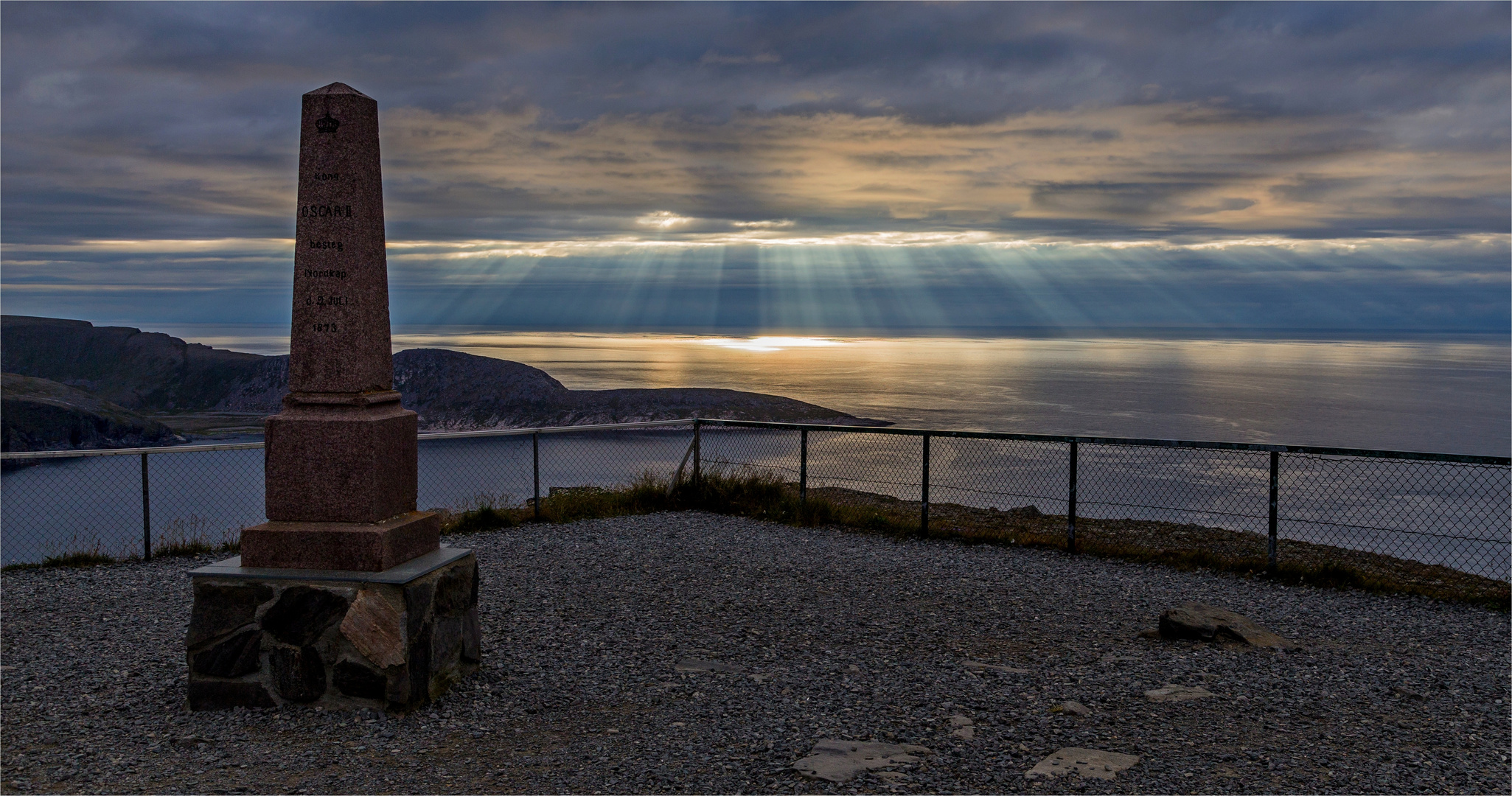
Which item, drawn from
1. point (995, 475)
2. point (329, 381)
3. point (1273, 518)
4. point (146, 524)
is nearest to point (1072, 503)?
point (1273, 518)

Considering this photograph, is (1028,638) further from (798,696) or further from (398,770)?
(398,770)

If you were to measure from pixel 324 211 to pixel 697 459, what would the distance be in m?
8.49

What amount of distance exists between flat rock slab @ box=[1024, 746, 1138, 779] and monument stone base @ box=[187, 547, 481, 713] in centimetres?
362

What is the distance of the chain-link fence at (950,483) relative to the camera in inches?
433

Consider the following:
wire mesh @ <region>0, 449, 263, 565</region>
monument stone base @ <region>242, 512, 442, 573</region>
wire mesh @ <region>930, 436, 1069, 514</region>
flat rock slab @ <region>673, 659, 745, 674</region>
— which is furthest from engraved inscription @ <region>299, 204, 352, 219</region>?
wire mesh @ <region>930, 436, 1069, 514</region>

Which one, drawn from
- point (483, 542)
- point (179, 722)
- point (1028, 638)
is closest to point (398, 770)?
point (179, 722)

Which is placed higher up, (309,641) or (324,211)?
(324,211)

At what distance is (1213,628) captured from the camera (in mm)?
6984

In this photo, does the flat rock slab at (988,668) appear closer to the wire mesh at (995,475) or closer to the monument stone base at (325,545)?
the monument stone base at (325,545)

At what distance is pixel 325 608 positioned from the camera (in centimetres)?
548

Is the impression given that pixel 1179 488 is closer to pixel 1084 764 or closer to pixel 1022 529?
pixel 1022 529

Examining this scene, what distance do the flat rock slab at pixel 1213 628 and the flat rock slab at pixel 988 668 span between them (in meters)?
1.64

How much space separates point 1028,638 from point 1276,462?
429 cm

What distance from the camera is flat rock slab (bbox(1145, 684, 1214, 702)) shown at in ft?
18.5
